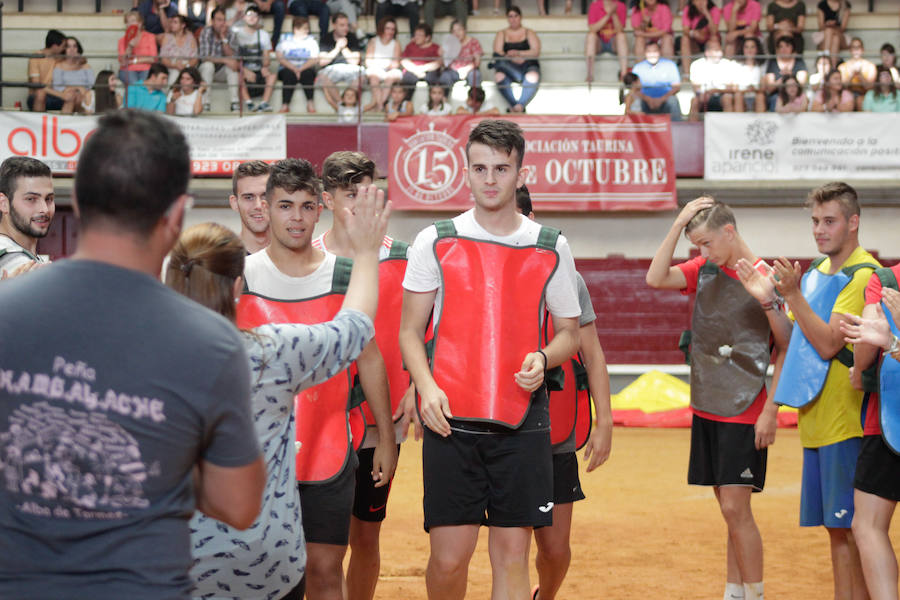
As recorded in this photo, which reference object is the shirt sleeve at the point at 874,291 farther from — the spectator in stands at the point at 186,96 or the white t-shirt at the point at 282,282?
the spectator in stands at the point at 186,96

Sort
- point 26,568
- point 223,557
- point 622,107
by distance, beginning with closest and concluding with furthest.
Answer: point 26,568 < point 223,557 < point 622,107

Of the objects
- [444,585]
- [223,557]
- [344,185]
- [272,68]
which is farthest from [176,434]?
[272,68]

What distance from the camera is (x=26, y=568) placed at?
6.02 feet

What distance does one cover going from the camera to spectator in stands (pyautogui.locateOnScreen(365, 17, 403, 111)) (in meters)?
16.7

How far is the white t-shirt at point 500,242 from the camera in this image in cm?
414

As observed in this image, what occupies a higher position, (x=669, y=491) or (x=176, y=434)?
(x=176, y=434)

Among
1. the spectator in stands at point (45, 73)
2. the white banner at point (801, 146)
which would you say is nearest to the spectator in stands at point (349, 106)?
the spectator in stands at point (45, 73)

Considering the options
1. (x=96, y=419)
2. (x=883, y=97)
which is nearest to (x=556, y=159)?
(x=883, y=97)

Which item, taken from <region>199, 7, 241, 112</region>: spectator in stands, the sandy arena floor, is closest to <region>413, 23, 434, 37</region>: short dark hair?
<region>199, 7, 241, 112</region>: spectator in stands

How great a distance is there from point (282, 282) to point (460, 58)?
12.9m

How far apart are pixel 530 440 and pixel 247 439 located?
2261mm

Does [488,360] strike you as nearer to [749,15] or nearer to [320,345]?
[320,345]

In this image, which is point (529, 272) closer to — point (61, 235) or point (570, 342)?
point (570, 342)

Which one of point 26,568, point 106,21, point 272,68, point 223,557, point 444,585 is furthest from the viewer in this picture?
point 106,21
